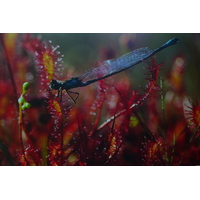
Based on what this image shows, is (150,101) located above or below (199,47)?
below

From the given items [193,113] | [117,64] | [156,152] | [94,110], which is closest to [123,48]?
[117,64]

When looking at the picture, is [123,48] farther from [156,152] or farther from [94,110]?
[156,152]

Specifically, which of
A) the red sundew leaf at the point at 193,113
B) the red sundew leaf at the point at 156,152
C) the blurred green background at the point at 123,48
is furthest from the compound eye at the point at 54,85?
the red sundew leaf at the point at 193,113

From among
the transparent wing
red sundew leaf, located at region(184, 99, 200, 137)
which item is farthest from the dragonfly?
red sundew leaf, located at region(184, 99, 200, 137)

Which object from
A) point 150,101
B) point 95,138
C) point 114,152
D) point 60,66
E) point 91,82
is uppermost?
point 60,66

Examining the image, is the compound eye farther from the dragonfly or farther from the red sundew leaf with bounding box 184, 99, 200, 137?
the red sundew leaf with bounding box 184, 99, 200, 137

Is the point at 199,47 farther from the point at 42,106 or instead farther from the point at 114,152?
the point at 42,106

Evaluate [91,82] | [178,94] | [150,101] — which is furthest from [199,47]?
[91,82]

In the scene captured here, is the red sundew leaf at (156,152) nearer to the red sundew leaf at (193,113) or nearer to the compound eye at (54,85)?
the red sundew leaf at (193,113)
